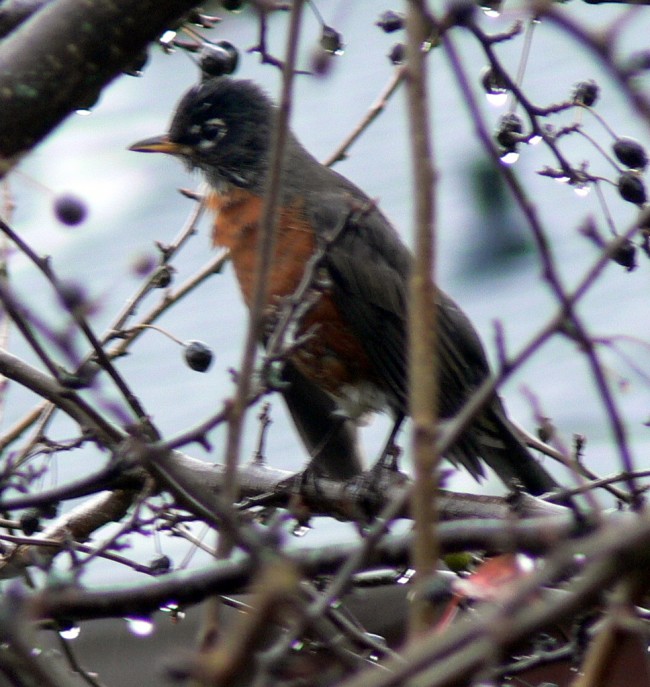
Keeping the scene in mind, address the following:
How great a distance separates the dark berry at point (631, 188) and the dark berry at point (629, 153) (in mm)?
51

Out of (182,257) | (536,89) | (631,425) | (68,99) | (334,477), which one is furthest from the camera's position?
(182,257)

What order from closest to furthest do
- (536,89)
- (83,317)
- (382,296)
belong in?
(83,317)
(382,296)
(536,89)

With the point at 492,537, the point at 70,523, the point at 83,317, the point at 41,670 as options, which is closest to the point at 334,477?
the point at 70,523

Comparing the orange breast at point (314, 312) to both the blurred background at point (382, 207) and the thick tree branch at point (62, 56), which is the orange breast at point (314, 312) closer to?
the blurred background at point (382, 207)

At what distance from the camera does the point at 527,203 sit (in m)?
0.95

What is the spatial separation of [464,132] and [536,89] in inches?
11.7

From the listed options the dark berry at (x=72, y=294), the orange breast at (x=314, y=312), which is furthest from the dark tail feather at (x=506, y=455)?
the dark berry at (x=72, y=294)

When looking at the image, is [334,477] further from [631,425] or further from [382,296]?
[631,425]

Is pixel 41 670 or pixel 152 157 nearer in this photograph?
pixel 41 670

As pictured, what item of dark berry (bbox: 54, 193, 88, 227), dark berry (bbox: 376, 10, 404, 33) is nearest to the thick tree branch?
dark berry (bbox: 54, 193, 88, 227)

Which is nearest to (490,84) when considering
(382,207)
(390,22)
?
(390,22)

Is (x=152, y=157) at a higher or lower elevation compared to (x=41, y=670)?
higher

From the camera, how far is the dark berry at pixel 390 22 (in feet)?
6.87

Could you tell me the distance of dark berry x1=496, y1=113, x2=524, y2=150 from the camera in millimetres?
2111
